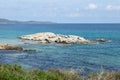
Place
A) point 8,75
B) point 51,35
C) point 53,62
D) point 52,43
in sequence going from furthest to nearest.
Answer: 1. point 51,35
2. point 52,43
3. point 53,62
4. point 8,75

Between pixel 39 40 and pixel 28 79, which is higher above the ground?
pixel 28 79

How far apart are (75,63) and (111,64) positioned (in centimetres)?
503

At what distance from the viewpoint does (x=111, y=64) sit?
46500mm

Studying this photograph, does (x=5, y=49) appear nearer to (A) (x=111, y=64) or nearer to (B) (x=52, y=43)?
(B) (x=52, y=43)

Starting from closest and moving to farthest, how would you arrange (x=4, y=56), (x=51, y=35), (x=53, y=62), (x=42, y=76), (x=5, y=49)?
(x=42, y=76)
(x=53, y=62)
(x=4, y=56)
(x=5, y=49)
(x=51, y=35)

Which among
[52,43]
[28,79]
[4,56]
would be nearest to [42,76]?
[28,79]

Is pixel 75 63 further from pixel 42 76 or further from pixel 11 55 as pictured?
pixel 42 76

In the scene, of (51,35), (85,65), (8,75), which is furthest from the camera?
(51,35)

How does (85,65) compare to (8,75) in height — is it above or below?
below

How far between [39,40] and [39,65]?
38900mm

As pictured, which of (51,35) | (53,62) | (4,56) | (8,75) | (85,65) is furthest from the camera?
(51,35)

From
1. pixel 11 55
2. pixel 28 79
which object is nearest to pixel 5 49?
pixel 11 55

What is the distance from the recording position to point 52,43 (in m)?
77.9

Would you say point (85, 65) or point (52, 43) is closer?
point (85, 65)
